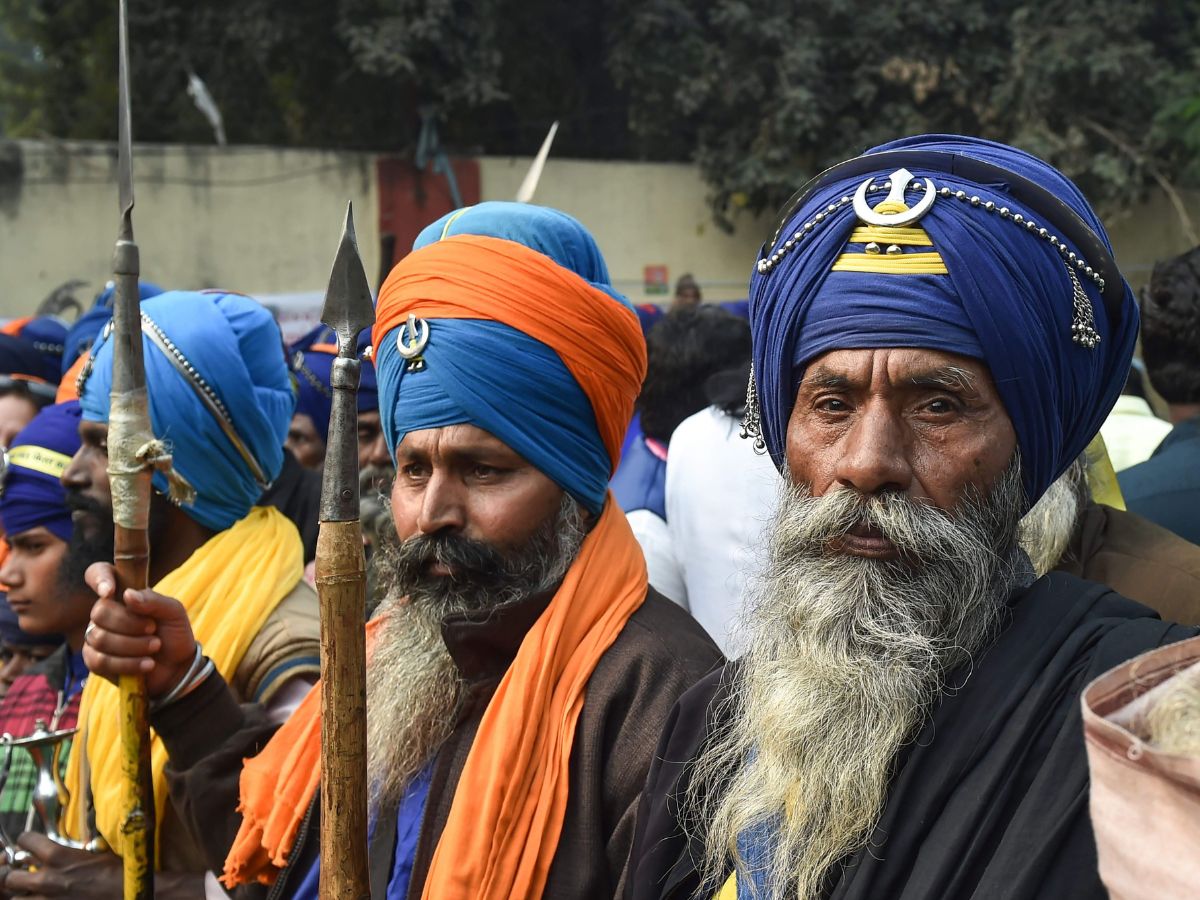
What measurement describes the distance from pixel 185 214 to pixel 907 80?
8.94 metres

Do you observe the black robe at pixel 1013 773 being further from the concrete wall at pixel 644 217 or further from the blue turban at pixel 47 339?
the concrete wall at pixel 644 217

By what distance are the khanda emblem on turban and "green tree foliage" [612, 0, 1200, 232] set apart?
13.6 metres

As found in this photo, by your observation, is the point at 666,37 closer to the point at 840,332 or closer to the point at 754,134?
the point at 754,134

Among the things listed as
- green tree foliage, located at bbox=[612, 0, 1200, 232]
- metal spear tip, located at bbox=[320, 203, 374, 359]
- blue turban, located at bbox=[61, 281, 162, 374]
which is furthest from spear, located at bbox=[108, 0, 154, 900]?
green tree foliage, located at bbox=[612, 0, 1200, 232]

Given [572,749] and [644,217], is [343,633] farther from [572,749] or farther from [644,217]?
[644,217]

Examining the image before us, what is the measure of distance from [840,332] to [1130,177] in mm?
15240

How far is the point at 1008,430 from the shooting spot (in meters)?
1.92

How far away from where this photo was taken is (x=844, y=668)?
74.6 inches

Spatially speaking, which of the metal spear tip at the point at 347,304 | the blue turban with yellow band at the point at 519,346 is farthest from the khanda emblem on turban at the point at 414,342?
the metal spear tip at the point at 347,304

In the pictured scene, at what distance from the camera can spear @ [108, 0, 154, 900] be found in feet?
7.84

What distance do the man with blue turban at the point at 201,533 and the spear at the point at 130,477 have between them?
0.42 meters

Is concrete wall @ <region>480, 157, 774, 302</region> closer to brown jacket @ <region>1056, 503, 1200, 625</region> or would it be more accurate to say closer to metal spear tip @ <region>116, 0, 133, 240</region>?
metal spear tip @ <region>116, 0, 133, 240</region>

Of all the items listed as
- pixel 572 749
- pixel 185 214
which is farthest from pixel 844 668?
pixel 185 214

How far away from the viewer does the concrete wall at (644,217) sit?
15.9 meters
